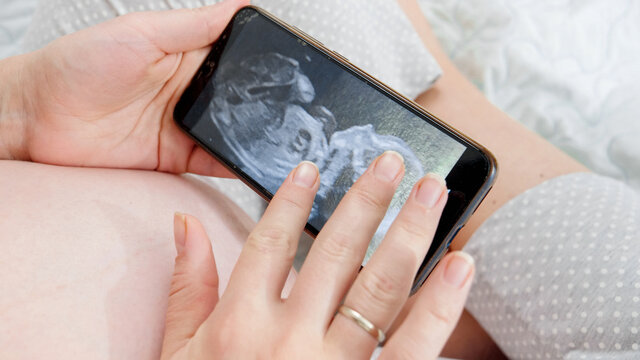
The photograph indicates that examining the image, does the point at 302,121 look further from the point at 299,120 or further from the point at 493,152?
the point at 493,152

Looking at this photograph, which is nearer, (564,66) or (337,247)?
(337,247)

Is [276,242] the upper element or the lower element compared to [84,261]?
upper

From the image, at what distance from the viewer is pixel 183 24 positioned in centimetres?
59

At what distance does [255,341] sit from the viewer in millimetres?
367

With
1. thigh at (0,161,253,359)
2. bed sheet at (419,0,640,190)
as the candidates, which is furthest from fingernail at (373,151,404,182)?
bed sheet at (419,0,640,190)

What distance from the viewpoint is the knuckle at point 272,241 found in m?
0.40

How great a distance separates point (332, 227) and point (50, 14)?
26.7 inches

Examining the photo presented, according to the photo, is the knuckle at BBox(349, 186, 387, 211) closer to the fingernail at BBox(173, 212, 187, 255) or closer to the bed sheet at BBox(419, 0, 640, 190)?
the fingernail at BBox(173, 212, 187, 255)

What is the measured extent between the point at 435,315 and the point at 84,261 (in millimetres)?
348

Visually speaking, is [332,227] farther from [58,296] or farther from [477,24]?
[477,24]

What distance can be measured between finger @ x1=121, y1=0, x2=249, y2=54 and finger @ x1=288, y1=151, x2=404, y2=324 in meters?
0.34

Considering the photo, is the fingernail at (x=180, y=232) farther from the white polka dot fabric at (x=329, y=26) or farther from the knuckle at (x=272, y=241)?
the white polka dot fabric at (x=329, y=26)

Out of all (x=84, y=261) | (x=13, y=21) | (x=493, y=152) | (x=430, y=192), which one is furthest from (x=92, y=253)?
(x=13, y=21)

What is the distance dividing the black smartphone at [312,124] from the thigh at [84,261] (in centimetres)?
11
